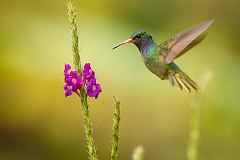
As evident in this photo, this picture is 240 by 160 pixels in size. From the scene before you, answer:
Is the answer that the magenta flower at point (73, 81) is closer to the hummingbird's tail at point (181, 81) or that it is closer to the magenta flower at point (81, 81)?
the magenta flower at point (81, 81)

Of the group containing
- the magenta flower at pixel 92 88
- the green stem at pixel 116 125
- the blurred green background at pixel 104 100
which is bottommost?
the green stem at pixel 116 125

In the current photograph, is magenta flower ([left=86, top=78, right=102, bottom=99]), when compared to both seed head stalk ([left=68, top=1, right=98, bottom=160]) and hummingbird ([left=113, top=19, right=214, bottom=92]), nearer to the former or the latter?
seed head stalk ([left=68, top=1, right=98, bottom=160])

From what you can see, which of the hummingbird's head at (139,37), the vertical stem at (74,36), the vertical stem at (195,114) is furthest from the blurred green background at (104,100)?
the vertical stem at (74,36)

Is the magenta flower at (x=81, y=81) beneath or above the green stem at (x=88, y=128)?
above

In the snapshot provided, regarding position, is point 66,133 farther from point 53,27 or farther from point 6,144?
point 53,27

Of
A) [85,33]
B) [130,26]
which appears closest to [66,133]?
[85,33]

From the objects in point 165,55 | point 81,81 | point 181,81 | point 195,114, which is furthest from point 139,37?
point 81,81

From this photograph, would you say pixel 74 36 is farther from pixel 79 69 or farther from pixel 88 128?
pixel 88 128
